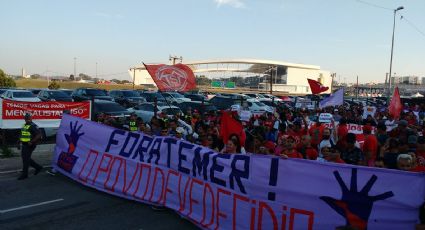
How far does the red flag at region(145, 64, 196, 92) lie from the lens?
37.1ft

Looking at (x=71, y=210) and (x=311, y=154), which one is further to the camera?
(x=311, y=154)

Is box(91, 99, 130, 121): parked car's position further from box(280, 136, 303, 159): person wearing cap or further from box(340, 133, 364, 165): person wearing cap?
box(340, 133, 364, 165): person wearing cap

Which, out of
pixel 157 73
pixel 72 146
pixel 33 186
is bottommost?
pixel 33 186

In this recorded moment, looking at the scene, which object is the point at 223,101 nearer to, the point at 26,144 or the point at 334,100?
the point at 334,100

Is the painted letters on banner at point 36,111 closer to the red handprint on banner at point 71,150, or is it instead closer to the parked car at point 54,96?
the red handprint on banner at point 71,150

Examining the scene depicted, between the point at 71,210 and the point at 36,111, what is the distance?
6794mm

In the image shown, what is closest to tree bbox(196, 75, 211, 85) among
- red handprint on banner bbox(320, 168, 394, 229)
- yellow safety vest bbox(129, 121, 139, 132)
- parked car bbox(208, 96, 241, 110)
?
parked car bbox(208, 96, 241, 110)

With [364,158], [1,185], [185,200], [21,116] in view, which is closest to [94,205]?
[185,200]

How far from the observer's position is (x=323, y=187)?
17.3ft

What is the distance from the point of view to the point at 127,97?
3344cm

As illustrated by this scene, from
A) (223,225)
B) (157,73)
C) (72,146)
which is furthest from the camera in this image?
(157,73)

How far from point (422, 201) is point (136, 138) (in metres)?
5.17

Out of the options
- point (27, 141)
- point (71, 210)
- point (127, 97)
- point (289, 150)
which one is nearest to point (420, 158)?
point (289, 150)

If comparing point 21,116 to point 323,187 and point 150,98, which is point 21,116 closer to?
point 323,187
